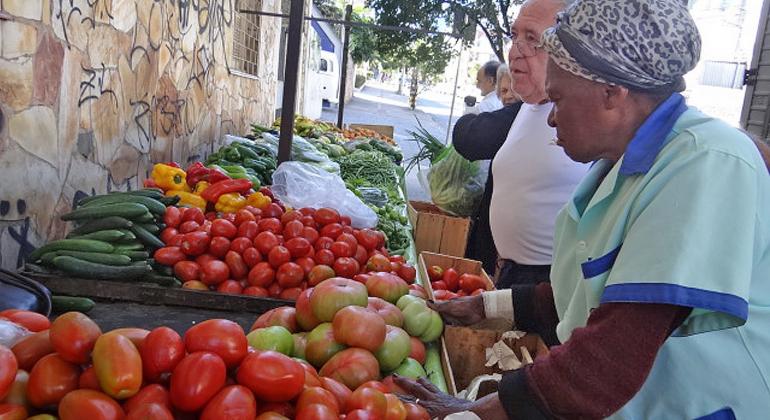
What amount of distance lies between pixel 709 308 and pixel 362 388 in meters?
0.93

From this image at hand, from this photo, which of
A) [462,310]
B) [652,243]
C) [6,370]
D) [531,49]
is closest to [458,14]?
[531,49]

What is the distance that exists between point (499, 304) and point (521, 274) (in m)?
0.75

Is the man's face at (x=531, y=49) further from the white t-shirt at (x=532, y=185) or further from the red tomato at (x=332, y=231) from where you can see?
Result: the red tomato at (x=332, y=231)

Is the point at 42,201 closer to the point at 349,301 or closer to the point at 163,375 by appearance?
the point at 349,301

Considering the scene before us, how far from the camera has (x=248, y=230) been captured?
11.6 feet

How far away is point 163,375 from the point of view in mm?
1482

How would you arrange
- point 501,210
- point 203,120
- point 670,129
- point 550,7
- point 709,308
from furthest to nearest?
point 203,120 < point 501,210 < point 550,7 < point 670,129 < point 709,308

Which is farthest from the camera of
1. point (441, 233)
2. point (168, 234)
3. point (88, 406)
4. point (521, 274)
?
point (441, 233)

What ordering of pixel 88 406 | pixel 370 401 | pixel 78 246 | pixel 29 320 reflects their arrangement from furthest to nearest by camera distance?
pixel 78 246 < pixel 29 320 < pixel 370 401 < pixel 88 406

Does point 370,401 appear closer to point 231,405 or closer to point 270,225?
point 231,405

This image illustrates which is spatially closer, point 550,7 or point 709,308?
point 709,308

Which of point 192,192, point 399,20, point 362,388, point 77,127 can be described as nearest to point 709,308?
point 362,388

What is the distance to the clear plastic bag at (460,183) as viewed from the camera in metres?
5.61

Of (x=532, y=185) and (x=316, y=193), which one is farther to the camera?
(x=316, y=193)
